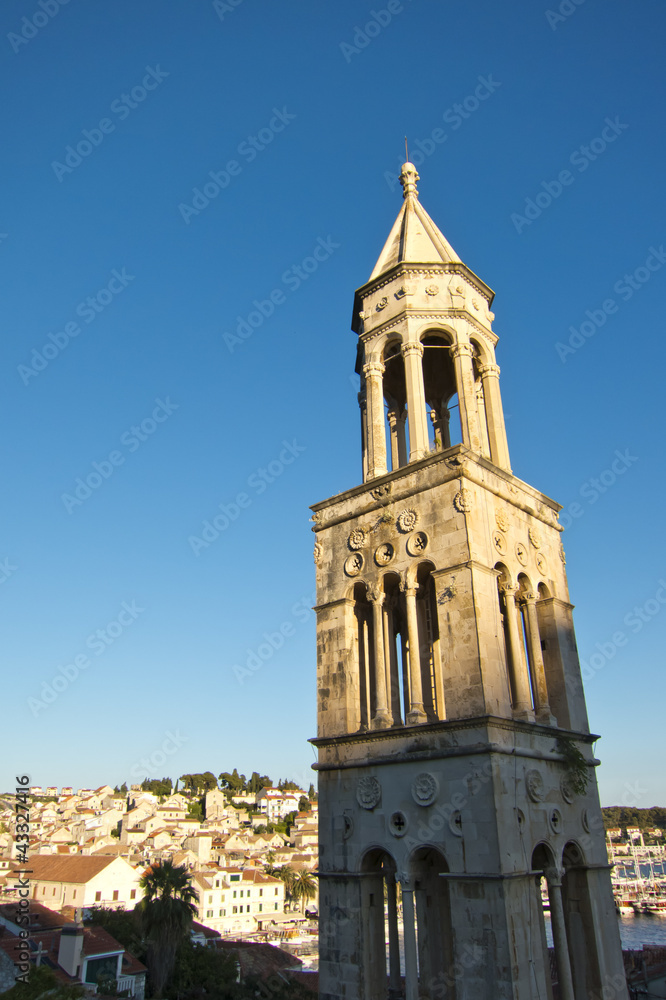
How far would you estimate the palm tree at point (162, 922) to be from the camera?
130ft

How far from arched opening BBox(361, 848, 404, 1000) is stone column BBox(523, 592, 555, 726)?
206 inches

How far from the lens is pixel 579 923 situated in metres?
17.3

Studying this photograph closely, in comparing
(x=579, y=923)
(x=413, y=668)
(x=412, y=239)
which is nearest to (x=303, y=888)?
(x=579, y=923)

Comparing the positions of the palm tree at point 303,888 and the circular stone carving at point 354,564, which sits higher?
the circular stone carving at point 354,564

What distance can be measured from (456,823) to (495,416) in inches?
446

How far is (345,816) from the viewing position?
17.4 metres

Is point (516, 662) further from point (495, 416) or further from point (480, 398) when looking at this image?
point (480, 398)

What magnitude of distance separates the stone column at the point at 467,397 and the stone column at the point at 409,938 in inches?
415

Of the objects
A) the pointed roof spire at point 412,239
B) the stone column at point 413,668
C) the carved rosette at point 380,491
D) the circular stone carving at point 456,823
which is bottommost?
the circular stone carving at point 456,823

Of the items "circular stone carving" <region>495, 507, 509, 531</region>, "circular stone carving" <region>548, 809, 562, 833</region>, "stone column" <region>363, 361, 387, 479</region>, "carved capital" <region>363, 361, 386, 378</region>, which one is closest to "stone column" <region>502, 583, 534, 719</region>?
"circular stone carving" <region>495, 507, 509, 531</region>

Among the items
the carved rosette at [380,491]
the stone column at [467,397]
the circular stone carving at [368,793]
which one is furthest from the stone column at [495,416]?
the circular stone carving at [368,793]

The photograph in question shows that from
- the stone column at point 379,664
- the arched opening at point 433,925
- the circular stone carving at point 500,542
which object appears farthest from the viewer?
the circular stone carving at point 500,542

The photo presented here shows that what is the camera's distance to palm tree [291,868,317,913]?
9362 centimetres

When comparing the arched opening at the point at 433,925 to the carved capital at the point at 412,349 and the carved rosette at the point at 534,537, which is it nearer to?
the carved rosette at the point at 534,537
